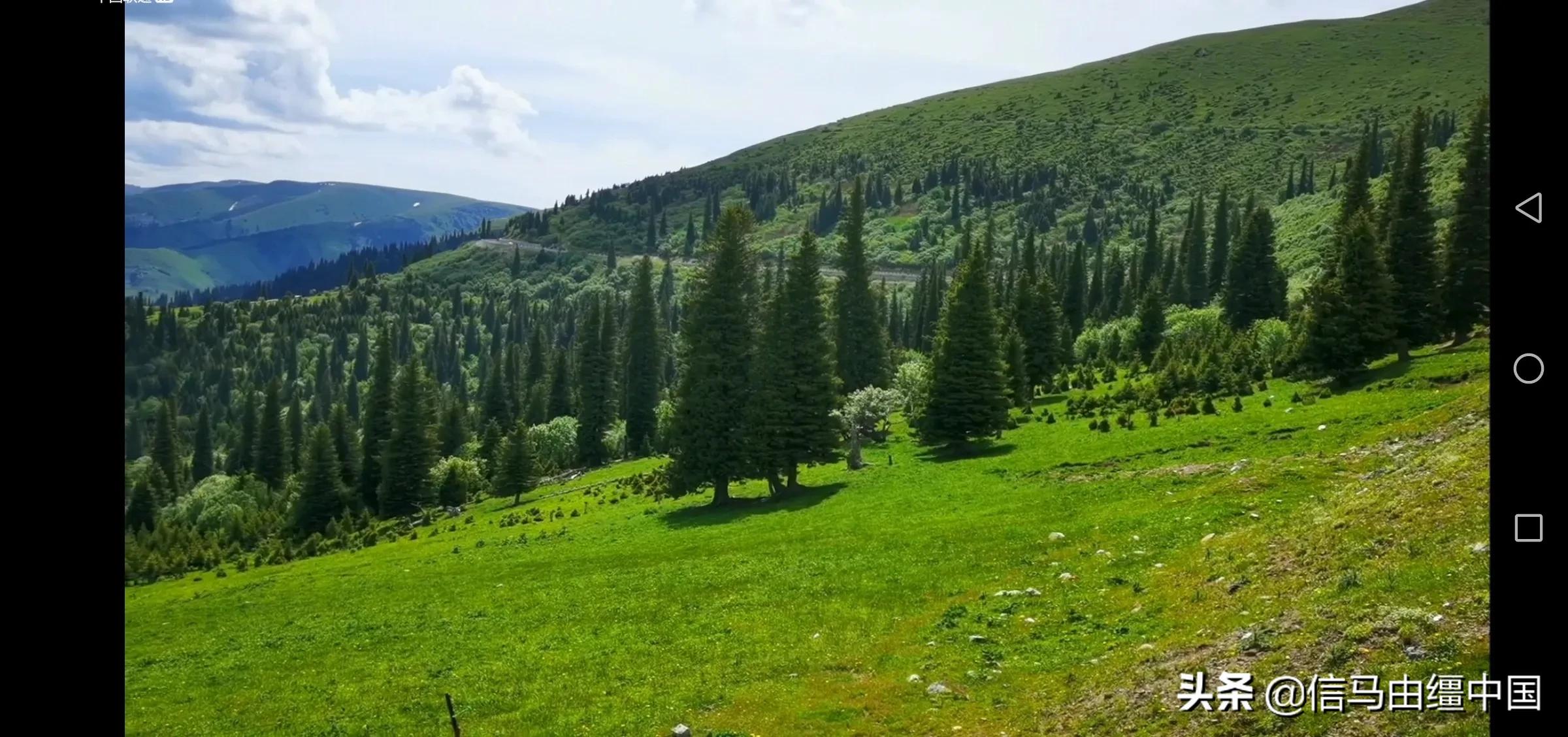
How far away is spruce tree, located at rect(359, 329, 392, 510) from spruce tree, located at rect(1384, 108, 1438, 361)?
252ft

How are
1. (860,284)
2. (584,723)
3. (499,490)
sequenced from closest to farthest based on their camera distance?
(584,723), (499,490), (860,284)

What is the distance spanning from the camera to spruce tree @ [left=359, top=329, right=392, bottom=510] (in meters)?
85.5

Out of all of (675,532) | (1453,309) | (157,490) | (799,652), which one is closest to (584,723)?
(799,652)

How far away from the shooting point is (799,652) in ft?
75.5

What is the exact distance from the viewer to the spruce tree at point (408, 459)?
81.0m

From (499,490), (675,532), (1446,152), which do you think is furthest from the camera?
(1446,152)

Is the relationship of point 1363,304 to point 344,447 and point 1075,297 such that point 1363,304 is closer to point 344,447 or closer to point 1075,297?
point 1075,297

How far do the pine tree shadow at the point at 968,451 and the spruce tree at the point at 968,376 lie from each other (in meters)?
0.53

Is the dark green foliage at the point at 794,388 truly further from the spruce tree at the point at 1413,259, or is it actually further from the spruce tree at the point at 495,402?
the spruce tree at the point at 495,402

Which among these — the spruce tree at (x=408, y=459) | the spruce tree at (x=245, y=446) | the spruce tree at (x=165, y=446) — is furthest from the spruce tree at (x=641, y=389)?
the spruce tree at (x=165, y=446)

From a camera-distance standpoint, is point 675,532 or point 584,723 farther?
point 675,532
